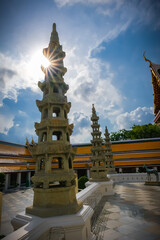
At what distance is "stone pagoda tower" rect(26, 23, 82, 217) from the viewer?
5.20 m

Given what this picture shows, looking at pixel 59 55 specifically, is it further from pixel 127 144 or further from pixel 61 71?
pixel 127 144

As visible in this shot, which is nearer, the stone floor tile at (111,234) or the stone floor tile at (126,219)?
the stone floor tile at (111,234)

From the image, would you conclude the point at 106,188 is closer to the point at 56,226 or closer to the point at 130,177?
the point at 56,226

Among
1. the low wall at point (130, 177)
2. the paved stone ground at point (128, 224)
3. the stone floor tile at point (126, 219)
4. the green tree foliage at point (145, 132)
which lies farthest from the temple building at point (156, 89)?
the green tree foliage at point (145, 132)

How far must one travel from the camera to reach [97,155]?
1692 centimetres

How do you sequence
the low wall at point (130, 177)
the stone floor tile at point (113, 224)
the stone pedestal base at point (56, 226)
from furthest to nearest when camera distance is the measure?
the low wall at point (130, 177), the stone floor tile at point (113, 224), the stone pedestal base at point (56, 226)

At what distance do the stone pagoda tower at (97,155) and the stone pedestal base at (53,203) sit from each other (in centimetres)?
1011

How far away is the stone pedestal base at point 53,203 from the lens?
4965 mm

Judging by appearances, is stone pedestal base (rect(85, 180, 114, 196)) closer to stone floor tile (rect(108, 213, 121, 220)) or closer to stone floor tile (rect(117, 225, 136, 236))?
stone floor tile (rect(108, 213, 121, 220))

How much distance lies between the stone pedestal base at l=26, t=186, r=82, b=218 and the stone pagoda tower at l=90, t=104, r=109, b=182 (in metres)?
10.1

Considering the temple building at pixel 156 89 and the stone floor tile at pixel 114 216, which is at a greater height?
the temple building at pixel 156 89

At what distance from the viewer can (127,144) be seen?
32812mm

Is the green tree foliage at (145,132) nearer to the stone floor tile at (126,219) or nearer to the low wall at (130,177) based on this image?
the low wall at (130,177)

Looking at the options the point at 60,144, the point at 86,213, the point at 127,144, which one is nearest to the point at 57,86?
the point at 60,144
